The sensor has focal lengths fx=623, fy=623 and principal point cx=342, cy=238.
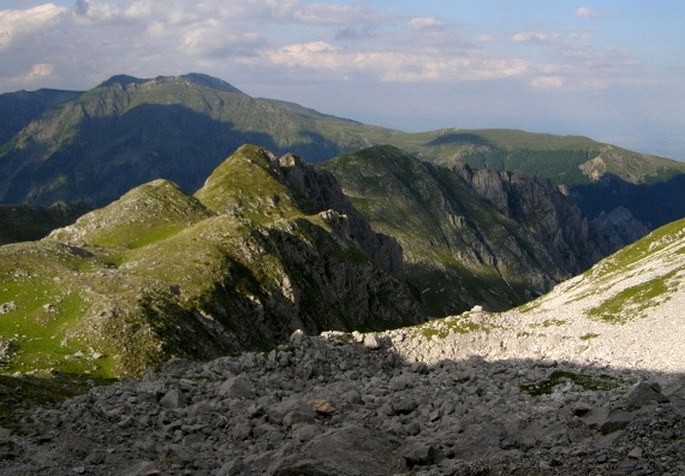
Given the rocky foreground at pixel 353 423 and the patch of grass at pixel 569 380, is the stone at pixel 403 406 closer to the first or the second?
the rocky foreground at pixel 353 423

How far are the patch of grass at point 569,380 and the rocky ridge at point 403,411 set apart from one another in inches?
6.4

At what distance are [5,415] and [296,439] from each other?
13234 millimetres

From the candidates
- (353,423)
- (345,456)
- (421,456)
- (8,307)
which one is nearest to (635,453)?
(421,456)

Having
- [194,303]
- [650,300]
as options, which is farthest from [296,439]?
[650,300]

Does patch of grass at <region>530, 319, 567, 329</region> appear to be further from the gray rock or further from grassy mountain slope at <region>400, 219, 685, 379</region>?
the gray rock

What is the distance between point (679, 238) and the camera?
98.9 m

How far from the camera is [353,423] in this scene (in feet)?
93.1

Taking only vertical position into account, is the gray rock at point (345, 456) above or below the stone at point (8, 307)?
above

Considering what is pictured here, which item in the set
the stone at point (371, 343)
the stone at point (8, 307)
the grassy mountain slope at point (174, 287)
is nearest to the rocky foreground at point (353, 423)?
the stone at point (371, 343)

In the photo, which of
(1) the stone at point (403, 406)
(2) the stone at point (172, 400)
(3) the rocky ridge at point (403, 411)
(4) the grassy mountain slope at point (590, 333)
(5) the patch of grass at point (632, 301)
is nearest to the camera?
(3) the rocky ridge at point (403, 411)

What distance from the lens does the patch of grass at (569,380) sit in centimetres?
3672

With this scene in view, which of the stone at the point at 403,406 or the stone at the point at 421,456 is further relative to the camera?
the stone at the point at 403,406

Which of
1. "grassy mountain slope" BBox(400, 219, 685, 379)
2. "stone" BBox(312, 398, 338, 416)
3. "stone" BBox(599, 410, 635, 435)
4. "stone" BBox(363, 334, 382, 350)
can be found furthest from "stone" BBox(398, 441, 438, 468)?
"stone" BBox(363, 334, 382, 350)

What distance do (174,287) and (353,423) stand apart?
43.5m
